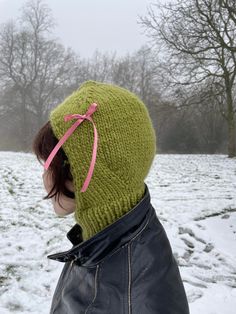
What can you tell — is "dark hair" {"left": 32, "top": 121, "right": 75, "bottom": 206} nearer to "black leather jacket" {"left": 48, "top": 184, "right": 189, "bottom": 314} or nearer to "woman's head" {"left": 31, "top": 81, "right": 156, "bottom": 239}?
"woman's head" {"left": 31, "top": 81, "right": 156, "bottom": 239}

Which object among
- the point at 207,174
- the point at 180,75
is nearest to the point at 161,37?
the point at 180,75

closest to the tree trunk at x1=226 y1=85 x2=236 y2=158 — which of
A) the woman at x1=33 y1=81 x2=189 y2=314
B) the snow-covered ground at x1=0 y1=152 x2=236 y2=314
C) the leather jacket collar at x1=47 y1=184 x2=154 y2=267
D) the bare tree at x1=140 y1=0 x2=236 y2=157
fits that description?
the bare tree at x1=140 y1=0 x2=236 y2=157

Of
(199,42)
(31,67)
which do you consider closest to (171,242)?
(199,42)

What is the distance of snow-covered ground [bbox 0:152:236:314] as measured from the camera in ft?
10.4

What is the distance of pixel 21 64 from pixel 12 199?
27.7 metres

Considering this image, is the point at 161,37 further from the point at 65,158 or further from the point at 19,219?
the point at 65,158

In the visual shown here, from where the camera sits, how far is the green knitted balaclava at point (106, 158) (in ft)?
4.68

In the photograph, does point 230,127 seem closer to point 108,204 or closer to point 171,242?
point 171,242

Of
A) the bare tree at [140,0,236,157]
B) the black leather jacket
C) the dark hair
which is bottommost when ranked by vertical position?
the black leather jacket

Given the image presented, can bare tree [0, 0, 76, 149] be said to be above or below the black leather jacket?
above

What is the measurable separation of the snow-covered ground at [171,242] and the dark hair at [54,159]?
1.82 m

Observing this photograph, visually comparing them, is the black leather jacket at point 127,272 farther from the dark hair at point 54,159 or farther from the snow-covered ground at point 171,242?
the snow-covered ground at point 171,242

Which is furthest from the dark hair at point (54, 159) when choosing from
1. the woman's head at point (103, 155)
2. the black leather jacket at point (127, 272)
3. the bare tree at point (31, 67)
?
the bare tree at point (31, 67)

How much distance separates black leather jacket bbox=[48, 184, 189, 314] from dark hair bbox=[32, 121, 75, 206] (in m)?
0.27
